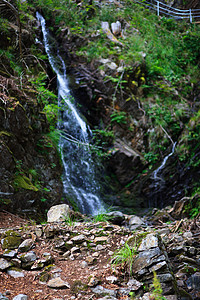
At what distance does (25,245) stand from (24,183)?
69.0 inches

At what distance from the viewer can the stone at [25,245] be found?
2.39 m

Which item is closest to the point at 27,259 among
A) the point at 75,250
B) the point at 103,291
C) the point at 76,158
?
the point at 75,250

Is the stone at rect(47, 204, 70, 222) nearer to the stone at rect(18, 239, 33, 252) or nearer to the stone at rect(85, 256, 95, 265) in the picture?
the stone at rect(18, 239, 33, 252)

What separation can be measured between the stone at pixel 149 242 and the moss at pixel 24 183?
249 cm

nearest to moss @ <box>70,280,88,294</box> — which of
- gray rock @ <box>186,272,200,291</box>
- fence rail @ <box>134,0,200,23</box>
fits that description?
gray rock @ <box>186,272,200,291</box>

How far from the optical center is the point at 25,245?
2443 mm

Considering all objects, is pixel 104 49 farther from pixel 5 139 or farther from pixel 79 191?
pixel 5 139

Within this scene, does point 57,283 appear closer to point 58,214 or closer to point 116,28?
point 58,214

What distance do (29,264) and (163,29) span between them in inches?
567

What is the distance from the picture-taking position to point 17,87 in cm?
445

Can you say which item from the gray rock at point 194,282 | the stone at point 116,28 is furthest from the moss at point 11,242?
the stone at point 116,28

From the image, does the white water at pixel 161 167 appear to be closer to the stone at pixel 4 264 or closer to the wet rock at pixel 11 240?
the wet rock at pixel 11 240

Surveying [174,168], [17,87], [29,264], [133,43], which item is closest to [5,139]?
[17,87]

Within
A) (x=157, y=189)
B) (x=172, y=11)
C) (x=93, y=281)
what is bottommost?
(x=157, y=189)
